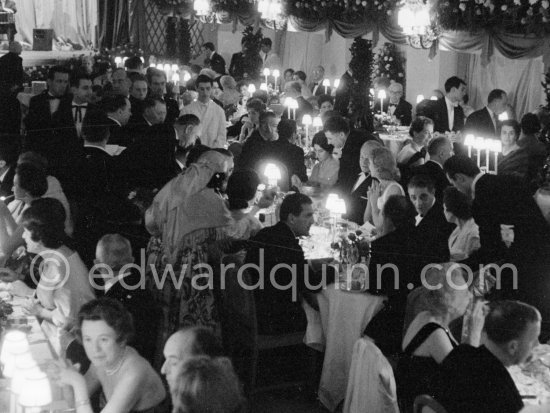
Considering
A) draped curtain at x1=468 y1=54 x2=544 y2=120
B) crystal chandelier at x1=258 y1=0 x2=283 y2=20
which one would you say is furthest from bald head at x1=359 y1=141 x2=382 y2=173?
crystal chandelier at x1=258 y1=0 x2=283 y2=20

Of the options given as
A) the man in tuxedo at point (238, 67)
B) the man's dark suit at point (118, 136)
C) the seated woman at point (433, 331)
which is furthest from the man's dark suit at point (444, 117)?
the seated woman at point (433, 331)

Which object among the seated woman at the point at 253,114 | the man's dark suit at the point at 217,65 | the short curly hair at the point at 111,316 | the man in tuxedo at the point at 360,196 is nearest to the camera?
the short curly hair at the point at 111,316

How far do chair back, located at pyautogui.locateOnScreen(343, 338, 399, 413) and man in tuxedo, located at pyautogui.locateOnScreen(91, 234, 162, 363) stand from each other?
40.5 inches

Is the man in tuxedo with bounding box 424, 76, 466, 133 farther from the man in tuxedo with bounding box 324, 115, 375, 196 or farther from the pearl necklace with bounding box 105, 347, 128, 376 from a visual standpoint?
the pearl necklace with bounding box 105, 347, 128, 376

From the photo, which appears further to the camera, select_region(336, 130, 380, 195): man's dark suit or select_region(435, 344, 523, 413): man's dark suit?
select_region(336, 130, 380, 195): man's dark suit

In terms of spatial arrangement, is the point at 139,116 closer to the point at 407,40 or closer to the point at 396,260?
the point at 407,40

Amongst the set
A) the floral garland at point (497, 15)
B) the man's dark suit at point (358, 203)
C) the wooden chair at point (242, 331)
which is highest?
the floral garland at point (497, 15)

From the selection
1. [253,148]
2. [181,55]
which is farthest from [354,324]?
[181,55]

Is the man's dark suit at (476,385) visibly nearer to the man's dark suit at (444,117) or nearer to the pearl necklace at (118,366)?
the pearl necklace at (118,366)

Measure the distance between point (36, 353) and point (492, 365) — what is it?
2.00 metres

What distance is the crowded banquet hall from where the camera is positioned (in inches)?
142

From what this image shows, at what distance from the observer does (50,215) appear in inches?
185

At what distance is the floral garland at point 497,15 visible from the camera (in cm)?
868

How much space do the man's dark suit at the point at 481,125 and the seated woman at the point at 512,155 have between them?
159 cm
